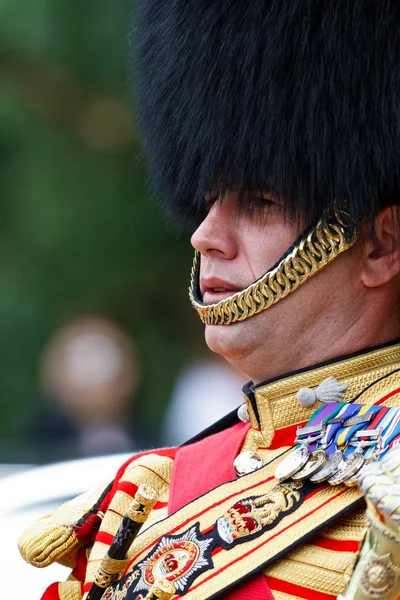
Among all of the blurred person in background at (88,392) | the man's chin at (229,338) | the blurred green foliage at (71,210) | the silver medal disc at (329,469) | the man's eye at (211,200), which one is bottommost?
the silver medal disc at (329,469)

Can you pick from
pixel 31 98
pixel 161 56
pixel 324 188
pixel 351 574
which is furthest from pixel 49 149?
pixel 351 574

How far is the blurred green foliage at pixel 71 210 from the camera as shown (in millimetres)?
7609

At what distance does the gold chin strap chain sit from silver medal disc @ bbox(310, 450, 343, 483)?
0.33m

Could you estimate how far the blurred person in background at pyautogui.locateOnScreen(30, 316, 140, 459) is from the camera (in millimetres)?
6016

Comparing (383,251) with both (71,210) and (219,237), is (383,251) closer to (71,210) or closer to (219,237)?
(219,237)

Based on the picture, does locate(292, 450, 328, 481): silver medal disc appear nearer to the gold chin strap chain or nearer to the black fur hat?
the gold chin strap chain

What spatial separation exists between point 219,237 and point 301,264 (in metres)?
0.19

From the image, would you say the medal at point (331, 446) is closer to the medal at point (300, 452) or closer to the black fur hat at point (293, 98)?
the medal at point (300, 452)

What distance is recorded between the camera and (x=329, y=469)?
7.01 feet

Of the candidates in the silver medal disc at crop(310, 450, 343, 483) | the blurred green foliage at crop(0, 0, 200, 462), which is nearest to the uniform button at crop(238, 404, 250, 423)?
the silver medal disc at crop(310, 450, 343, 483)

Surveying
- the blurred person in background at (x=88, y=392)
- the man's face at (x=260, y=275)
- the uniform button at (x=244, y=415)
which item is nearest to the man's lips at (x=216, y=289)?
the man's face at (x=260, y=275)

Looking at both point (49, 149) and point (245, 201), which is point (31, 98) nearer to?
point (49, 149)

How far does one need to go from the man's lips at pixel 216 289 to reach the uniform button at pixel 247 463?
328 mm

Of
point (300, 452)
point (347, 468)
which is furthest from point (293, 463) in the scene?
point (347, 468)
